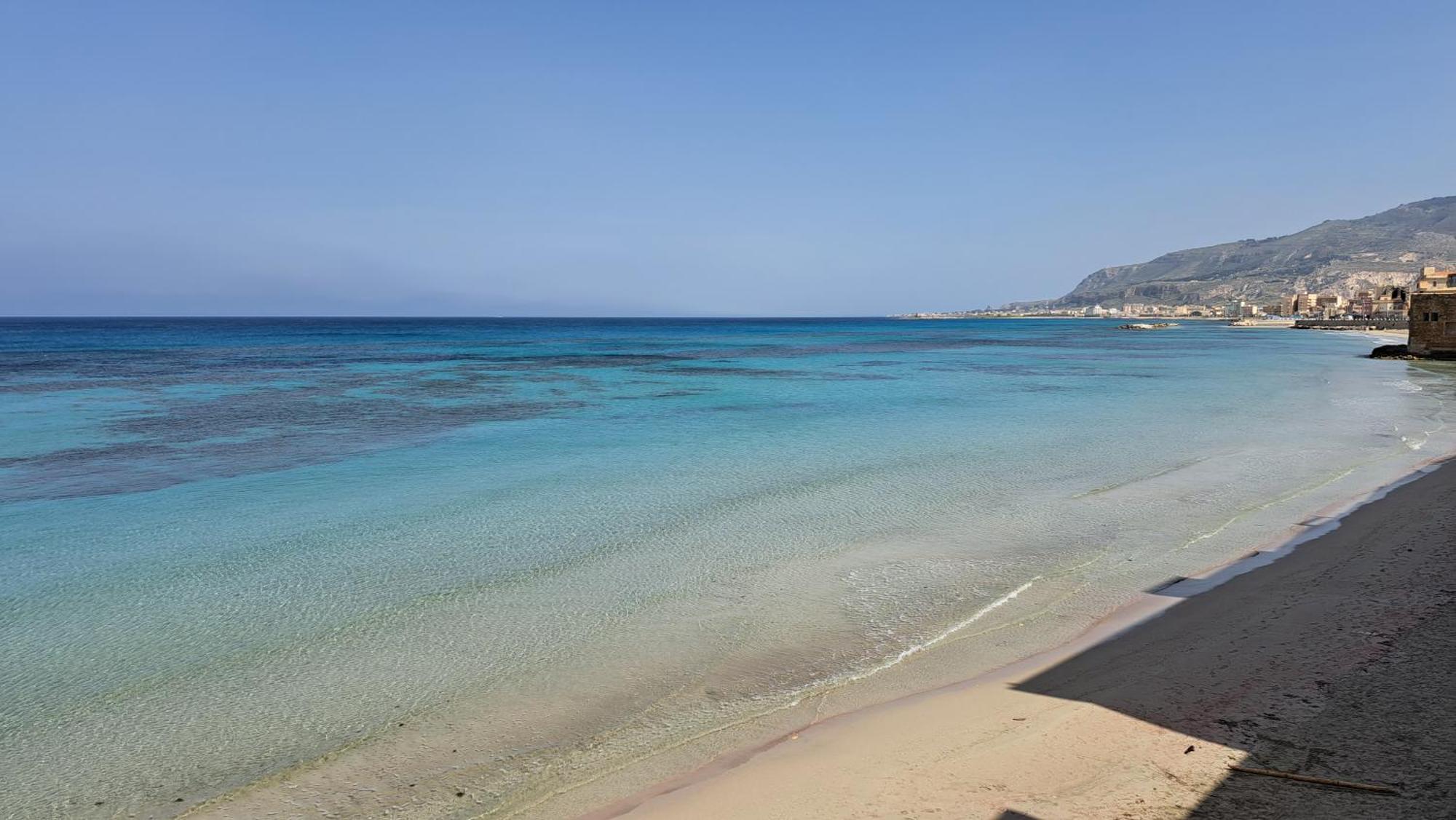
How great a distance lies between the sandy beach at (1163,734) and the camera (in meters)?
3.67

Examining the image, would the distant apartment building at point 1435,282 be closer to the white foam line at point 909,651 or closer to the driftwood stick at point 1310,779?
the white foam line at point 909,651

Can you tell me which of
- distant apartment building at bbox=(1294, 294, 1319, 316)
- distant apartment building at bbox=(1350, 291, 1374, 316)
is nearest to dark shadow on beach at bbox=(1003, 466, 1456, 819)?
distant apartment building at bbox=(1350, 291, 1374, 316)

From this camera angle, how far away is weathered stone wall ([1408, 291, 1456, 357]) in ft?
129

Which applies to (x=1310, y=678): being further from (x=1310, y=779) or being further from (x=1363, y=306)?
(x=1363, y=306)

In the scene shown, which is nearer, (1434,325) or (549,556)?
(549,556)

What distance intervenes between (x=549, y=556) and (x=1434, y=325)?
164 feet

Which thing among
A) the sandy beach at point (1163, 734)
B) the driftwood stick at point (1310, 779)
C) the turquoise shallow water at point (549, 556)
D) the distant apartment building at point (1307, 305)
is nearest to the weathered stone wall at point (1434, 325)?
the turquoise shallow water at point (549, 556)

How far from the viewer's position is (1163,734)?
427 centimetres

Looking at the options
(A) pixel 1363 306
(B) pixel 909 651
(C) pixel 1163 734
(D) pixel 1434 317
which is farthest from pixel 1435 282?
(A) pixel 1363 306

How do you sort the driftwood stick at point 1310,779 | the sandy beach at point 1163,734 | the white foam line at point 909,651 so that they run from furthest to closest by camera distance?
the white foam line at point 909,651
the sandy beach at point 1163,734
the driftwood stick at point 1310,779

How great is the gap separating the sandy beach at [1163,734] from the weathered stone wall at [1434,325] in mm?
45207

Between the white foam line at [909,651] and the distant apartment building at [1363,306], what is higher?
the distant apartment building at [1363,306]

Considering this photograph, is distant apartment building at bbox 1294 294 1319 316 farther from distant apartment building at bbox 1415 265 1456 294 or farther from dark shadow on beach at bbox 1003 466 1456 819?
dark shadow on beach at bbox 1003 466 1456 819

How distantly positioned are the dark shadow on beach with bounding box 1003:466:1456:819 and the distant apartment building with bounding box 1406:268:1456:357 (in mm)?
42990
